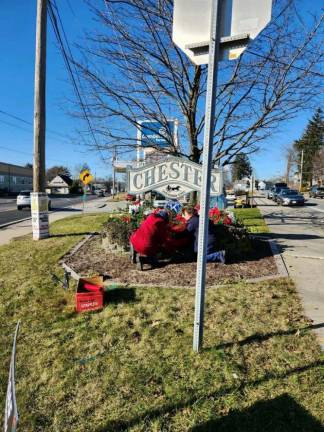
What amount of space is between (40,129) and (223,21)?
873 cm

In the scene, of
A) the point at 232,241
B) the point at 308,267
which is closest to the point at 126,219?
the point at 232,241

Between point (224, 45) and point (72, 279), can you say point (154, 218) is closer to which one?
point (72, 279)

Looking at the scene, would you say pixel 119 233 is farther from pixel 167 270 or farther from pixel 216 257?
pixel 216 257

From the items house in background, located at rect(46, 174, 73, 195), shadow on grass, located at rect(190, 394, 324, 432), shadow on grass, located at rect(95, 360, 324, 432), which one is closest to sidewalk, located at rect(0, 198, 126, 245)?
shadow on grass, located at rect(95, 360, 324, 432)

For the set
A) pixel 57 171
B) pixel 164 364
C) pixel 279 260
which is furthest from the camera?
pixel 57 171

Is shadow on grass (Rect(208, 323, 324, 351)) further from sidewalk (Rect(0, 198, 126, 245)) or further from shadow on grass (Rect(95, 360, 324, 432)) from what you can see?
sidewalk (Rect(0, 198, 126, 245))

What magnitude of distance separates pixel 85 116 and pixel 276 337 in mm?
7816

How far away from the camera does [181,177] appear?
6605mm

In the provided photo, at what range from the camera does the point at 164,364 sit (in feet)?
10.6

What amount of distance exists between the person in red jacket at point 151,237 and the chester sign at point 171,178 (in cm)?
82

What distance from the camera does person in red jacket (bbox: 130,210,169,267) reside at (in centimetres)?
605

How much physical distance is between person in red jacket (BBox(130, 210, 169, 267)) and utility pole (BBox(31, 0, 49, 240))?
505cm

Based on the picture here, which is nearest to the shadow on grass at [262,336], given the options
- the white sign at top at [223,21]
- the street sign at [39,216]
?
the white sign at top at [223,21]

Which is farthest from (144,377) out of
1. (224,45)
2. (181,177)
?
(181,177)
